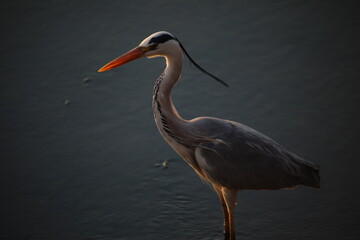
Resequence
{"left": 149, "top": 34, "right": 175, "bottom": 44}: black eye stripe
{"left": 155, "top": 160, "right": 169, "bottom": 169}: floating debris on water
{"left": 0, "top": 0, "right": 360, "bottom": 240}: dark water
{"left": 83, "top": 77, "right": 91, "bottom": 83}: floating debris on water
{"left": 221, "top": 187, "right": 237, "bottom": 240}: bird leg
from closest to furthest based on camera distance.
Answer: {"left": 149, "top": 34, "right": 175, "bottom": 44}: black eye stripe, {"left": 221, "top": 187, "right": 237, "bottom": 240}: bird leg, {"left": 0, "top": 0, "right": 360, "bottom": 240}: dark water, {"left": 155, "top": 160, "right": 169, "bottom": 169}: floating debris on water, {"left": 83, "top": 77, "right": 91, "bottom": 83}: floating debris on water

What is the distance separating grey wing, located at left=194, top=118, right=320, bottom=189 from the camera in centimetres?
470

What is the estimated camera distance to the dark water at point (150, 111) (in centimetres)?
533

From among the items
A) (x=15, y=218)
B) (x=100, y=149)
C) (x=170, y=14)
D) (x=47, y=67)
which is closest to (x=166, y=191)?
(x=100, y=149)

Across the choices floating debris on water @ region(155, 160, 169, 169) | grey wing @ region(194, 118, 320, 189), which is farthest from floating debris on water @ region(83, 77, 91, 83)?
grey wing @ region(194, 118, 320, 189)

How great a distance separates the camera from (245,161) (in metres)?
4.73

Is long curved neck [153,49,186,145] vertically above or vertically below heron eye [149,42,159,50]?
below

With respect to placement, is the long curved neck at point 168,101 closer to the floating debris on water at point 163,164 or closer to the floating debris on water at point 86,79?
the floating debris on water at point 163,164

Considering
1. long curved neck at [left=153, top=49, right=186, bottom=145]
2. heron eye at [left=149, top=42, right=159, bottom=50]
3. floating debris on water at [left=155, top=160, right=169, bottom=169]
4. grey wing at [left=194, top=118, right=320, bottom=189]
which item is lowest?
floating debris on water at [left=155, top=160, right=169, bottom=169]

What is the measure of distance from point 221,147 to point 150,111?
7.93 ft

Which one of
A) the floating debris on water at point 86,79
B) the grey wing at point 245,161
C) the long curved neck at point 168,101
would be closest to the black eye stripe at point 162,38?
the long curved neck at point 168,101

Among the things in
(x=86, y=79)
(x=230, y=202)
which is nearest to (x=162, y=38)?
(x=230, y=202)

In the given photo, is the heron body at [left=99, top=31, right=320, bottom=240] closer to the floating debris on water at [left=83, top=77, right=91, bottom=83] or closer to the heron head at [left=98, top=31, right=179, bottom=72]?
the heron head at [left=98, top=31, right=179, bottom=72]

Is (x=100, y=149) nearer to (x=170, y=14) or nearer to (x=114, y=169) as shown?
(x=114, y=169)

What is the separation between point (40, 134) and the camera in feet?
21.8
